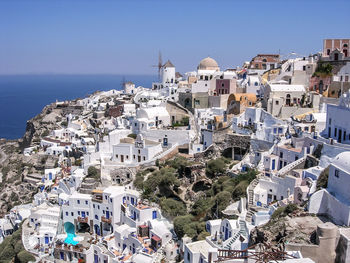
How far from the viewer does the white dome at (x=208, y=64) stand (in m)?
56.7

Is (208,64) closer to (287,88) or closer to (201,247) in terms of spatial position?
(287,88)

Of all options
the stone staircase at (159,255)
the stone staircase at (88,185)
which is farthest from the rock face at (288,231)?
the stone staircase at (88,185)

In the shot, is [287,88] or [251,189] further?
[287,88]

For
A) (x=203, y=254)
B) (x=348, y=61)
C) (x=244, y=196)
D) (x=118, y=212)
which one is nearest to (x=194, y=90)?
(x=348, y=61)

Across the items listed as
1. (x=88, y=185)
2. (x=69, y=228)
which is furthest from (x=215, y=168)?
(x=69, y=228)

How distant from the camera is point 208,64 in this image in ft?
186

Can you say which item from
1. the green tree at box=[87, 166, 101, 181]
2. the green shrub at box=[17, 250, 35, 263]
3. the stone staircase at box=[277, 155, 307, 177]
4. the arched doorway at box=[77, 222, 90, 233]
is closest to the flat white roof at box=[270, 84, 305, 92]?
the stone staircase at box=[277, 155, 307, 177]

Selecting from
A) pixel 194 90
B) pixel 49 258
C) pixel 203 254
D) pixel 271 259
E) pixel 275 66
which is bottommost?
pixel 49 258

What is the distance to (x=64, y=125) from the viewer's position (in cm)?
6241

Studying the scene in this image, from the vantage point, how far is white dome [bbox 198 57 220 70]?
56.7 m

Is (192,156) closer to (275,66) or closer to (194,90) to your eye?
(194,90)

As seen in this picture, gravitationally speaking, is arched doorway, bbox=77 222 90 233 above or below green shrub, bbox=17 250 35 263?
above

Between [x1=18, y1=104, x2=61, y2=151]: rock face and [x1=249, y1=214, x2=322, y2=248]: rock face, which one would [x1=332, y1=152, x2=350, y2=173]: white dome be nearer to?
[x1=249, y1=214, x2=322, y2=248]: rock face

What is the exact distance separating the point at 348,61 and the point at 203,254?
29.2m
